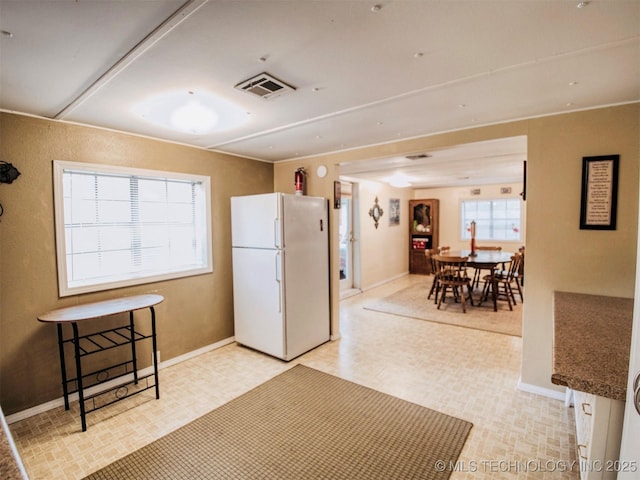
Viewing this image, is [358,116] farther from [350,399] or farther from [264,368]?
[264,368]

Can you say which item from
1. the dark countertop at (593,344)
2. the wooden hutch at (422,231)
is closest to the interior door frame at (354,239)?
the wooden hutch at (422,231)

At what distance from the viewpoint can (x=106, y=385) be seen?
2.86 m

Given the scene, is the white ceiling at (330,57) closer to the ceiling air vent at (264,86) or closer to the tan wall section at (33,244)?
the ceiling air vent at (264,86)

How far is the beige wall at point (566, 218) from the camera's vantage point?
2.33 metres

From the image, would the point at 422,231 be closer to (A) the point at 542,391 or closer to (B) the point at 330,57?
(A) the point at 542,391

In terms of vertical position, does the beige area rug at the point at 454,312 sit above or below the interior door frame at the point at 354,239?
below

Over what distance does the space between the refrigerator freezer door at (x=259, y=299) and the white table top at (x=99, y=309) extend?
101cm

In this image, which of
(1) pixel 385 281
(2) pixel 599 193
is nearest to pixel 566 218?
(2) pixel 599 193

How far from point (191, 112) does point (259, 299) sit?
6.57 ft

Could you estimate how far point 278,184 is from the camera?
440cm

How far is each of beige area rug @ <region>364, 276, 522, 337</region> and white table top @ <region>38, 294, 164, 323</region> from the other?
3577mm

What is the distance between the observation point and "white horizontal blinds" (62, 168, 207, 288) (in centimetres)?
274

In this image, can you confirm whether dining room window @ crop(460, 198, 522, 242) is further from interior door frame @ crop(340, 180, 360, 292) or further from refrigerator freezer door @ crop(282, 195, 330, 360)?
refrigerator freezer door @ crop(282, 195, 330, 360)

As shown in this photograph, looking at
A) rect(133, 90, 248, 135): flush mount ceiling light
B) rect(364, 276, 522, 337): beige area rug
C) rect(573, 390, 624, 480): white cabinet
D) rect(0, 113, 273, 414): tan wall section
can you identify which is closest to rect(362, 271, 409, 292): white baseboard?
rect(364, 276, 522, 337): beige area rug
